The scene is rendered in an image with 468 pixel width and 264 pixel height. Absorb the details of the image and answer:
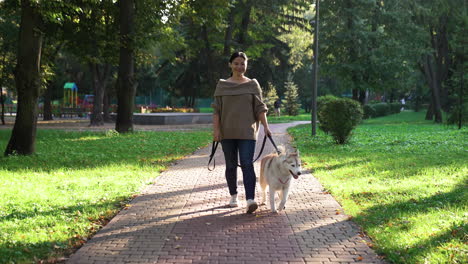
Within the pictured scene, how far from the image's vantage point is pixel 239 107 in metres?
6.08

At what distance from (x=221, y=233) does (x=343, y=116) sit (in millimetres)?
11151

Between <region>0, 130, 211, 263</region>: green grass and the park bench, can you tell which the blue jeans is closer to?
<region>0, 130, 211, 263</region>: green grass

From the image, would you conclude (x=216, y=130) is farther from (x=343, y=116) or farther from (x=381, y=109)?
(x=381, y=109)

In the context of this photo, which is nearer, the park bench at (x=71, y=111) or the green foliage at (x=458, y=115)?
the green foliage at (x=458, y=115)

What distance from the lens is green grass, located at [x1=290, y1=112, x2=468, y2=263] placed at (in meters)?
4.68

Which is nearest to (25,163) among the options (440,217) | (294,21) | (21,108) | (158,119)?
(21,108)

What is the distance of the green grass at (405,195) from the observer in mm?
4684

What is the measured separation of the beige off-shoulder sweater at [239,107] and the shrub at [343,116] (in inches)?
396

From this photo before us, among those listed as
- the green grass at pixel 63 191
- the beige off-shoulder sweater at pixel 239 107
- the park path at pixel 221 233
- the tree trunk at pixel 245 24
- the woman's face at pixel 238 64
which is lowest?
the park path at pixel 221 233

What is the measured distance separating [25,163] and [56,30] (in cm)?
681

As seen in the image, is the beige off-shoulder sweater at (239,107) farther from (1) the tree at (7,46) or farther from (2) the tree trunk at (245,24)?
(1) the tree at (7,46)

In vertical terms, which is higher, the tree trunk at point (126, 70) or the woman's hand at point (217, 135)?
the tree trunk at point (126, 70)

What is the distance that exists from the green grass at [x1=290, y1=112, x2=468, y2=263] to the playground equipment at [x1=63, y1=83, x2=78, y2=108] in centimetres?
3649

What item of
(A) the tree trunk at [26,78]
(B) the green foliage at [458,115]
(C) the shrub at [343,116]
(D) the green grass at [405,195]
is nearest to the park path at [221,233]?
(D) the green grass at [405,195]
